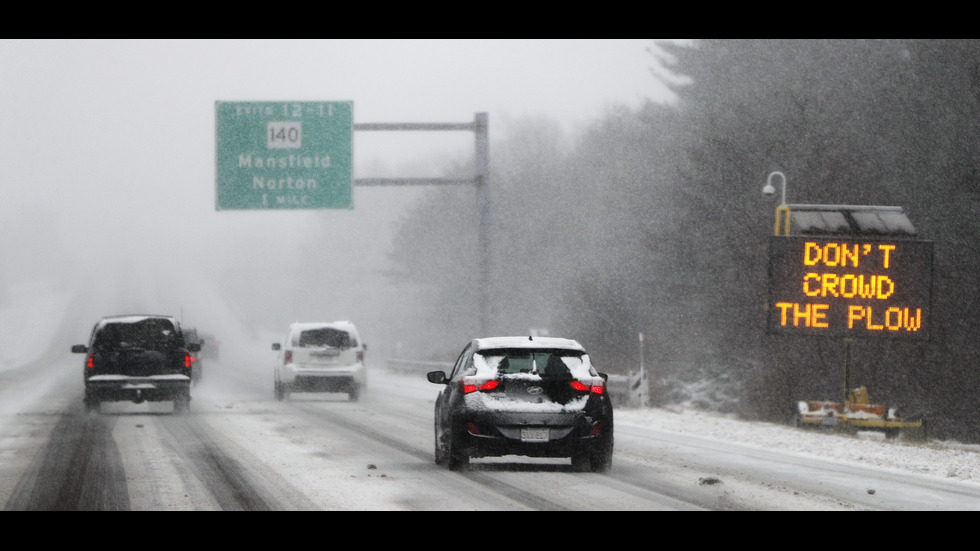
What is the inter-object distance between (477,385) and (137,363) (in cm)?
1225

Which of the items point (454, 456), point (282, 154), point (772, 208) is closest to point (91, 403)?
point (282, 154)

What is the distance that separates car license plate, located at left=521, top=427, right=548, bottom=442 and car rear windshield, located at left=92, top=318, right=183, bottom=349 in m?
12.7

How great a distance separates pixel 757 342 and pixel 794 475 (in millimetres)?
20640

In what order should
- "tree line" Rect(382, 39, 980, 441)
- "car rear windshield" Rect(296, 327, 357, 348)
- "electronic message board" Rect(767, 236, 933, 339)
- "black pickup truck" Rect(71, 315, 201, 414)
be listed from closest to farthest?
"electronic message board" Rect(767, 236, 933, 339) → "black pickup truck" Rect(71, 315, 201, 414) → "car rear windshield" Rect(296, 327, 357, 348) → "tree line" Rect(382, 39, 980, 441)

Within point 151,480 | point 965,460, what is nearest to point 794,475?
point 965,460

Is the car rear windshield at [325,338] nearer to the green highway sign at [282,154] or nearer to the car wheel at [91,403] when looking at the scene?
the green highway sign at [282,154]

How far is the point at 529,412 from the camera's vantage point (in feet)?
49.2

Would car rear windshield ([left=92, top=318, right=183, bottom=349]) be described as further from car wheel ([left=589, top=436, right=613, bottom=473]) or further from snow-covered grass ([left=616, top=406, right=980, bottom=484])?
car wheel ([left=589, top=436, right=613, bottom=473])

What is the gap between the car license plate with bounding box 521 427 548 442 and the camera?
15.0 metres

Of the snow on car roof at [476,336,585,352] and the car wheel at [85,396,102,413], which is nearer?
the snow on car roof at [476,336,585,352]

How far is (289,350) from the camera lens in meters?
31.1

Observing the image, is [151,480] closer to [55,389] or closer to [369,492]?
[369,492]

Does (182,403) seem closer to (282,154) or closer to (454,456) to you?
(282,154)

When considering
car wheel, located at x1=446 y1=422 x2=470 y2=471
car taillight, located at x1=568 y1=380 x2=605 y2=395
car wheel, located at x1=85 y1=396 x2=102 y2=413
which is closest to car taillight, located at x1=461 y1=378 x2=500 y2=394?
car wheel, located at x1=446 y1=422 x2=470 y2=471
